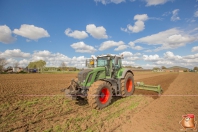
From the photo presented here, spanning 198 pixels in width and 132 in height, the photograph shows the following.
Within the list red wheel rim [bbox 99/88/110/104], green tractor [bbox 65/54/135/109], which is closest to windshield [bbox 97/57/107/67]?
green tractor [bbox 65/54/135/109]

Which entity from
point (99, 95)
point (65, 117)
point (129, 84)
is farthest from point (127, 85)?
point (65, 117)

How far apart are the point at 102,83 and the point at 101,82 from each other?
0.21 ft

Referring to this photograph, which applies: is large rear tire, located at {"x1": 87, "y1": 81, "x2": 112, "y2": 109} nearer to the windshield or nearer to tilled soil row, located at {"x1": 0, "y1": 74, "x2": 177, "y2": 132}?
tilled soil row, located at {"x1": 0, "y1": 74, "x2": 177, "y2": 132}

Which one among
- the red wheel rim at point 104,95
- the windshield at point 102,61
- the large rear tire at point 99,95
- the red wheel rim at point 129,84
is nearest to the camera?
the large rear tire at point 99,95

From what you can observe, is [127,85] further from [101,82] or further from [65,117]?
[65,117]

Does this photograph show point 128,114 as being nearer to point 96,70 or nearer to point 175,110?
point 175,110

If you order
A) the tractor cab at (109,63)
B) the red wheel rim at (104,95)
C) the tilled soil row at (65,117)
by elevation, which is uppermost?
the tractor cab at (109,63)

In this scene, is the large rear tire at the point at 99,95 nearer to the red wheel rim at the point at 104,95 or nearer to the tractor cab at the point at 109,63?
the red wheel rim at the point at 104,95

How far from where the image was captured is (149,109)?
5551 millimetres

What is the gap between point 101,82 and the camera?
5.65 meters

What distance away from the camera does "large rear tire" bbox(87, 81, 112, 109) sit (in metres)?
5.27

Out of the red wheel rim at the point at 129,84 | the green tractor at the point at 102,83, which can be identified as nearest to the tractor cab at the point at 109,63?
the green tractor at the point at 102,83

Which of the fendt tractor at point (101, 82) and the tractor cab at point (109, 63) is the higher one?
the tractor cab at point (109, 63)

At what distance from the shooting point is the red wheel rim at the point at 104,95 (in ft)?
19.1
